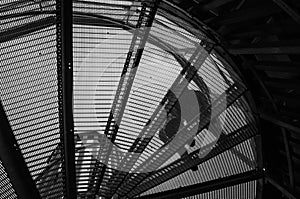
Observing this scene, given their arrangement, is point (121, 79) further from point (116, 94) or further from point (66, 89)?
point (66, 89)

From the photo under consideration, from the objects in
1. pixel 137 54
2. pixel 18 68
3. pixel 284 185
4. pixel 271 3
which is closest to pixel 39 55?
pixel 18 68

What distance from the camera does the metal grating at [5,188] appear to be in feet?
21.5

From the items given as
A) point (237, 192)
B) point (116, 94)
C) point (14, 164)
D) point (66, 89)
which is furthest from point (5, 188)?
point (237, 192)

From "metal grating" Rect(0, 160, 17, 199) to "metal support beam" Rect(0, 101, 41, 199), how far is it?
0.45 feet

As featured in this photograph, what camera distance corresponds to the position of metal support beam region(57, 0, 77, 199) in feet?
18.7

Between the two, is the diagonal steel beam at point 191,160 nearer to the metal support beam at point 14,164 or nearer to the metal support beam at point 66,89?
the metal support beam at point 66,89

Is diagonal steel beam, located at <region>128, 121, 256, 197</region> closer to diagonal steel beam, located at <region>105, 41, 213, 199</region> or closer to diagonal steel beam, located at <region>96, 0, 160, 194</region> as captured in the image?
diagonal steel beam, located at <region>105, 41, 213, 199</region>

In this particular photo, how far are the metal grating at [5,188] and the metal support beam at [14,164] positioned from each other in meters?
0.14

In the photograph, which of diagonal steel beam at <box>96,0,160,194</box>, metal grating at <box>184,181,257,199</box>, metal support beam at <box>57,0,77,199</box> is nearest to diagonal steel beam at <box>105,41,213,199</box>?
diagonal steel beam at <box>96,0,160,194</box>

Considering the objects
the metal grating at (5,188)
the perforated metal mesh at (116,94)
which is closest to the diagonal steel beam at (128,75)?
the perforated metal mesh at (116,94)

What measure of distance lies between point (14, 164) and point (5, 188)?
0.61 m

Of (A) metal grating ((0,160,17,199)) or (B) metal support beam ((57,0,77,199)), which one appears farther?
(A) metal grating ((0,160,17,199))

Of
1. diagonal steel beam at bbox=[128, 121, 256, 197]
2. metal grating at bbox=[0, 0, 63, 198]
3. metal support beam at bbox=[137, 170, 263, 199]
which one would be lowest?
metal support beam at bbox=[137, 170, 263, 199]

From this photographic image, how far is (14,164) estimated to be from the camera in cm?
638
